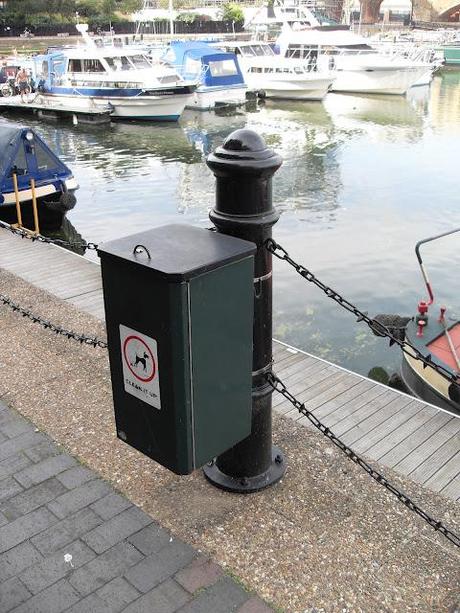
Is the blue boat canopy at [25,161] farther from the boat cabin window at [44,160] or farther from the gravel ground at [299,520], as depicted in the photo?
the gravel ground at [299,520]

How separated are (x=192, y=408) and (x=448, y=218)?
43.8ft

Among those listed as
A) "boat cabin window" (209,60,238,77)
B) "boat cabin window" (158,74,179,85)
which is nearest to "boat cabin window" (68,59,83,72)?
"boat cabin window" (158,74,179,85)

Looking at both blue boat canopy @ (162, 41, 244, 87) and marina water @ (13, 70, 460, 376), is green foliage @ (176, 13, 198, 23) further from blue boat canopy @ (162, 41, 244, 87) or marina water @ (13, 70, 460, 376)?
marina water @ (13, 70, 460, 376)

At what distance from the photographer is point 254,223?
304 centimetres

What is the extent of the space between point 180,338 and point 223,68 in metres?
31.6

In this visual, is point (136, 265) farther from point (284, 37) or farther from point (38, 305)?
point (284, 37)

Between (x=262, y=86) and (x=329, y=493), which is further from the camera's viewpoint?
(x=262, y=86)

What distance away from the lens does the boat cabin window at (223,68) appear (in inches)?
1242

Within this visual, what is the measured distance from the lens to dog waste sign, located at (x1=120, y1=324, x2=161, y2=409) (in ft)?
9.43

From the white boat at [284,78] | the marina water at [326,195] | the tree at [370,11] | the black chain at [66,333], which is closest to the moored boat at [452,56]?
the white boat at [284,78]

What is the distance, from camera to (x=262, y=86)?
3500cm

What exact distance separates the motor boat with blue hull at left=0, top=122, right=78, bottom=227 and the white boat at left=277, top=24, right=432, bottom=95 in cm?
2784

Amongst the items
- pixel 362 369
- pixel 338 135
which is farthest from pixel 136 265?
pixel 338 135

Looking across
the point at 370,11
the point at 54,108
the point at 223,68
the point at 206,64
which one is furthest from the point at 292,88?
the point at 370,11
